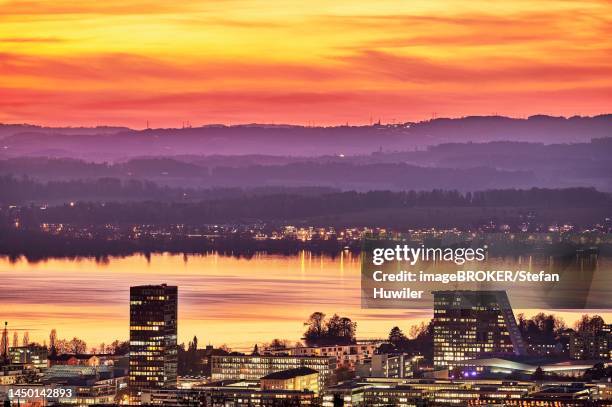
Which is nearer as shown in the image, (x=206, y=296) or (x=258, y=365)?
(x=258, y=365)

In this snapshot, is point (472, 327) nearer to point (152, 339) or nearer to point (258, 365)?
point (258, 365)

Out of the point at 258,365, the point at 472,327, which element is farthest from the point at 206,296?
the point at 258,365

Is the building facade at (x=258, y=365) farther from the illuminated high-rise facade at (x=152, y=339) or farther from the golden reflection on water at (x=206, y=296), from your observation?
the golden reflection on water at (x=206, y=296)

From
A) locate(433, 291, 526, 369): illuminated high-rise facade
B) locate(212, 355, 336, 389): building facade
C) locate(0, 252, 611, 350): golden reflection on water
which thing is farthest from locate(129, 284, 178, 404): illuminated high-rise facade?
locate(433, 291, 526, 369): illuminated high-rise facade

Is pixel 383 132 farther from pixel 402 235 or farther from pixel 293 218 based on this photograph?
pixel 402 235

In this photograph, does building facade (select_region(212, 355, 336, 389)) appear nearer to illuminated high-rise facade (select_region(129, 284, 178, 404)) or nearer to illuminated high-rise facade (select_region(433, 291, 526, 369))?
illuminated high-rise facade (select_region(129, 284, 178, 404))

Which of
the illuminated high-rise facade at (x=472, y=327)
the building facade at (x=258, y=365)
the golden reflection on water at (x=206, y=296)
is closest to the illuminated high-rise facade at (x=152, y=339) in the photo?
the building facade at (x=258, y=365)

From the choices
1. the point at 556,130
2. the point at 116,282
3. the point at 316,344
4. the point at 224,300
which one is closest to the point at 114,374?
the point at 316,344
